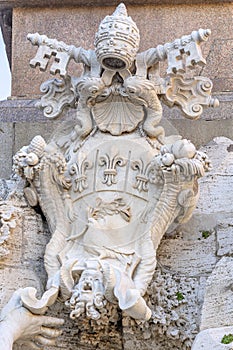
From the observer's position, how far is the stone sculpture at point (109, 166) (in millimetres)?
10328

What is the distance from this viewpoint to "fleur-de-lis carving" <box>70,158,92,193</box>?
10688mm

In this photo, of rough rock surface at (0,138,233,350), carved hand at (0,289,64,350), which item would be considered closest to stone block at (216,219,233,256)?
rough rock surface at (0,138,233,350)

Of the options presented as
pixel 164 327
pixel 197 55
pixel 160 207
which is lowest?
pixel 164 327

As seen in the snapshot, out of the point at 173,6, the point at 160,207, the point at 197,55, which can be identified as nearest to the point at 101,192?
the point at 160,207

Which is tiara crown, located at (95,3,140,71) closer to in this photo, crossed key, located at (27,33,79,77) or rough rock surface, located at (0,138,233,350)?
crossed key, located at (27,33,79,77)

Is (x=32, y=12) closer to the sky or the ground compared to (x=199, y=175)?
closer to the sky

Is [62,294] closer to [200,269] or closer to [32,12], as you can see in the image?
[200,269]

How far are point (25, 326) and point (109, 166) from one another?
1.19 m

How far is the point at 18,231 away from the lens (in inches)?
422

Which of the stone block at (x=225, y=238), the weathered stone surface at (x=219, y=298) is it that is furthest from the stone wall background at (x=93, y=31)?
the weathered stone surface at (x=219, y=298)

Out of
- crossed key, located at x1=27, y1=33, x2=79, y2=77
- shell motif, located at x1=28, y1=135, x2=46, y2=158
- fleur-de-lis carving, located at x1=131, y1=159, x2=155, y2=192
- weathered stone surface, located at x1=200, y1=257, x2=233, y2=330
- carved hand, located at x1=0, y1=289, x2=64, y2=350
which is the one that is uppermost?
crossed key, located at x1=27, y1=33, x2=79, y2=77

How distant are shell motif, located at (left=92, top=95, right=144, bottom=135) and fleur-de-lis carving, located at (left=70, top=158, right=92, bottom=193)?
258mm

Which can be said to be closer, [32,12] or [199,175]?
[199,175]

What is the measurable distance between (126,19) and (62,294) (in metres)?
1.78
